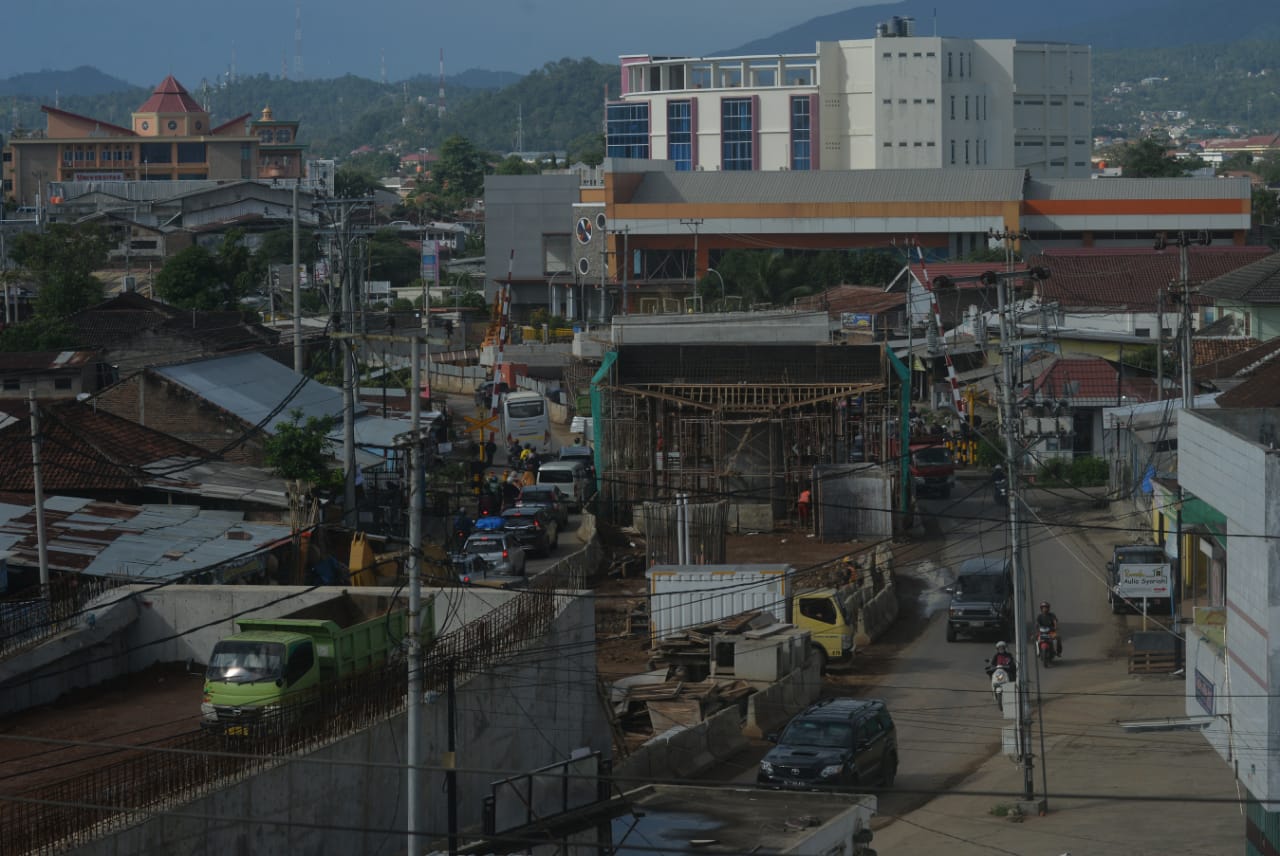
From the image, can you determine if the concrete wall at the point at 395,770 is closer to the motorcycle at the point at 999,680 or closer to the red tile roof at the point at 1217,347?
the motorcycle at the point at 999,680

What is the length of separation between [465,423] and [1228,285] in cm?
2025

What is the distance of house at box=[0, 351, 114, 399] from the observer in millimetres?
39719

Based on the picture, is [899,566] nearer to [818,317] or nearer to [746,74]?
[818,317]

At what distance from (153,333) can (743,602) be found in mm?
27333

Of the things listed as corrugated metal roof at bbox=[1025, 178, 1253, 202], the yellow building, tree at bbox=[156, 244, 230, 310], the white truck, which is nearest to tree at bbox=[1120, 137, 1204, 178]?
corrugated metal roof at bbox=[1025, 178, 1253, 202]

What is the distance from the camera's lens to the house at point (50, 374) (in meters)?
39.7

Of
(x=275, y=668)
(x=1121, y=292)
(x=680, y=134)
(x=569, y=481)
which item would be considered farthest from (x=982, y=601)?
(x=680, y=134)

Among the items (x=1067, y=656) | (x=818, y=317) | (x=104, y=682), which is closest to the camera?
(x=104, y=682)

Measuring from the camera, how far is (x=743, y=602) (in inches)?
989

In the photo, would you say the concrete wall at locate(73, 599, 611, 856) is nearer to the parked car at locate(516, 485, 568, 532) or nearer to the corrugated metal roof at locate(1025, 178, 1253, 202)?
the parked car at locate(516, 485, 568, 532)

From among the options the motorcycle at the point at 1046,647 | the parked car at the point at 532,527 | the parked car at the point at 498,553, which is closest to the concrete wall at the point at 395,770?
the motorcycle at the point at 1046,647

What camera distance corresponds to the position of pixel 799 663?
23.3 metres

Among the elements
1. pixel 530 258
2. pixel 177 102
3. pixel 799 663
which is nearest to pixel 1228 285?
pixel 799 663

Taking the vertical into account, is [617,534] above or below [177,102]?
below
